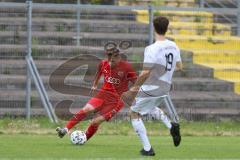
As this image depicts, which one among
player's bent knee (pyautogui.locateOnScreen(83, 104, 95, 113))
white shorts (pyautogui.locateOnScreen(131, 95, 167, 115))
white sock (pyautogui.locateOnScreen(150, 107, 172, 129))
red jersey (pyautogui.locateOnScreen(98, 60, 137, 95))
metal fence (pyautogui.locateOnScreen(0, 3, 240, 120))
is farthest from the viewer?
metal fence (pyautogui.locateOnScreen(0, 3, 240, 120))

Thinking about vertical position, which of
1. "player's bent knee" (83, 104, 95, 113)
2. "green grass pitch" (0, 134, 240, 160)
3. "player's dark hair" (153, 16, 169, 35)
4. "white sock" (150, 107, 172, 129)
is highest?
"player's dark hair" (153, 16, 169, 35)

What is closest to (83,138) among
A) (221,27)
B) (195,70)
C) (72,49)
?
(72,49)

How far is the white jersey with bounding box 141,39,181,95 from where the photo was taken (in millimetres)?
13891

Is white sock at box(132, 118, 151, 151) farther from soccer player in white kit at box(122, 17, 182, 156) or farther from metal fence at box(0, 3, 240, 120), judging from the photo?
metal fence at box(0, 3, 240, 120)

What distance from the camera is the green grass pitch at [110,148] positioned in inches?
556

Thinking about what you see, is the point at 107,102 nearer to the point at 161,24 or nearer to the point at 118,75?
the point at 118,75

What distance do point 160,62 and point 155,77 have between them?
0.37 meters

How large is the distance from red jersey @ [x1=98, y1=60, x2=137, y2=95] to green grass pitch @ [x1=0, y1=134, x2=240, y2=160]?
1.07 meters

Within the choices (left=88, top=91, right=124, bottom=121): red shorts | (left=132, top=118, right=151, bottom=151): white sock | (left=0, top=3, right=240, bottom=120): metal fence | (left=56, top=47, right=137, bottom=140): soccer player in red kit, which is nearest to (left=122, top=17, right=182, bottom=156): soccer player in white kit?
(left=132, top=118, right=151, bottom=151): white sock

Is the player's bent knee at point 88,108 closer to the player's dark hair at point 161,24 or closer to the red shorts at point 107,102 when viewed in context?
the red shorts at point 107,102

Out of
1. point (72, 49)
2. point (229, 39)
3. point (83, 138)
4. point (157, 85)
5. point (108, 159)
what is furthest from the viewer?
point (229, 39)

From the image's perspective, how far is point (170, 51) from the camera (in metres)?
14.1

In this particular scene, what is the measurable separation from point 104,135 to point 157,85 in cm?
472

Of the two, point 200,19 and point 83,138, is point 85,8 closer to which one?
point 200,19
